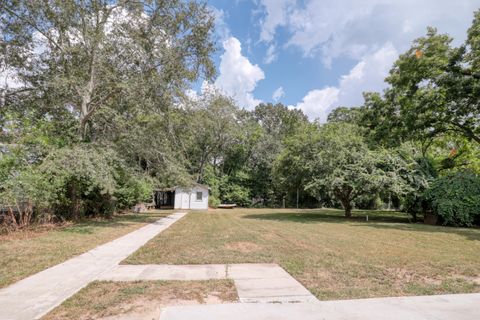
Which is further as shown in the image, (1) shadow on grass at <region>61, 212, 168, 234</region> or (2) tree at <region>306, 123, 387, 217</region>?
(2) tree at <region>306, 123, 387, 217</region>

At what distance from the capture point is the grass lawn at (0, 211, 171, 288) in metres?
5.05

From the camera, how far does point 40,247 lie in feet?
23.1

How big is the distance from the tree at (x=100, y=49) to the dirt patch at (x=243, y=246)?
285 inches

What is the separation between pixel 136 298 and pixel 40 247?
489cm

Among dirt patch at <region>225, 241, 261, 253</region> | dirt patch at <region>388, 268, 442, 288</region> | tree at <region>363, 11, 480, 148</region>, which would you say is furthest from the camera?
tree at <region>363, 11, 480, 148</region>

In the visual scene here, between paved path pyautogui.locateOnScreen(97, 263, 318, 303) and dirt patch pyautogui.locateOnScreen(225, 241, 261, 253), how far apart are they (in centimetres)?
156

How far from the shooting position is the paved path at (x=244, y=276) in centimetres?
386

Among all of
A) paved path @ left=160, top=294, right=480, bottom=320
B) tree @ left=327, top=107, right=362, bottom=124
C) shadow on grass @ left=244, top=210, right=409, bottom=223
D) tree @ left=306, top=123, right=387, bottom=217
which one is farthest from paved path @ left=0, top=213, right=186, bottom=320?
tree @ left=327, top=107, right=362, bottom=124

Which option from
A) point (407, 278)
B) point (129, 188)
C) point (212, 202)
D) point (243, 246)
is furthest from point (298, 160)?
point (212, 202)

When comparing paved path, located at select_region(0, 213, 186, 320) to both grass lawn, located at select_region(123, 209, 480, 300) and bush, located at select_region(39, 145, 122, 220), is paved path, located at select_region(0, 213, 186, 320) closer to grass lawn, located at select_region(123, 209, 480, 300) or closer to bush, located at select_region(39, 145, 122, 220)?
grass lawn, located at select_region(123, 209, 480, 300)

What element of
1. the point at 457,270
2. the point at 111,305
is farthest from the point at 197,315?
the point at 457,270

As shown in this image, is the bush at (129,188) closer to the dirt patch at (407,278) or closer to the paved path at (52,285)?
the paved path at (52,285)

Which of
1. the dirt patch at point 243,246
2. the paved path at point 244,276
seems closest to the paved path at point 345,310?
the paved path at point 244,276

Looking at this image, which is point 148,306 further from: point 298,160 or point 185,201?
point 185,201
